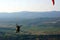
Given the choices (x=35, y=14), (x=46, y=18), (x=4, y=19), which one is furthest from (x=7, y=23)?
(x=46, y=18)

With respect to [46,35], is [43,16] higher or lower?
higher

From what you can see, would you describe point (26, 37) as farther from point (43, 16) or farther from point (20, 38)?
point (43, 16)

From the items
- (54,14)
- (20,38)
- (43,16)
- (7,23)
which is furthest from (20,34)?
(54,14)

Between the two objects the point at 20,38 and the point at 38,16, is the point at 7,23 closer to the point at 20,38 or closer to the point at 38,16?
the point at 20,38

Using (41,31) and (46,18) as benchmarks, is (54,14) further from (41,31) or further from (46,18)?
(41,31)

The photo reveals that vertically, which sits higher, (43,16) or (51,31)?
(43,16)

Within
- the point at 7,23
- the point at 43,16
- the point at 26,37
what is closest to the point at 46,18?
the point at 43,16

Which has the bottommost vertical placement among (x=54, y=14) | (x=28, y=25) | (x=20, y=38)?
(x=20, y=38)
